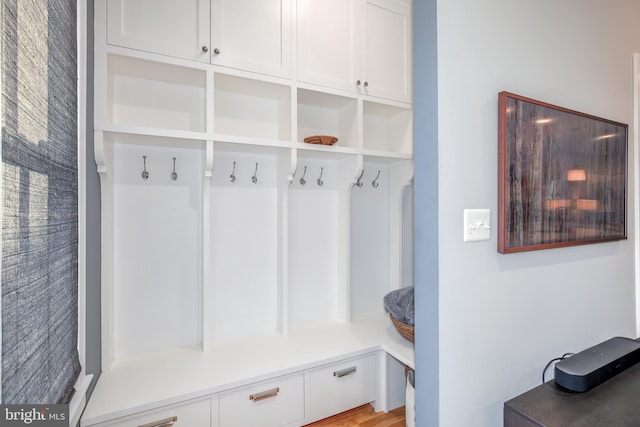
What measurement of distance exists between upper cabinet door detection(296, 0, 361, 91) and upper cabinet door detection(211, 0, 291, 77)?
0.28ft

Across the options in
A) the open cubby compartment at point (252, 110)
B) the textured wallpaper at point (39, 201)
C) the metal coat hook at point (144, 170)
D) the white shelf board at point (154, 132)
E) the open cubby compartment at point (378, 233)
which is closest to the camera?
the textured wallpaper at point (39, 201)

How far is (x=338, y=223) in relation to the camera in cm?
203

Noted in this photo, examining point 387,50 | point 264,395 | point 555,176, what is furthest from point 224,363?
point 387,50

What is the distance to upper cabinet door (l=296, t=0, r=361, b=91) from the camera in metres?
1.65

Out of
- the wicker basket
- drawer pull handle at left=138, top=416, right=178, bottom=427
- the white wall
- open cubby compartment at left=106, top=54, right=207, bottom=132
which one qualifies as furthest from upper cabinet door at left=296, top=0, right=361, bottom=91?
drawer pull handle at left=138, top=416, right=178, bottom=427

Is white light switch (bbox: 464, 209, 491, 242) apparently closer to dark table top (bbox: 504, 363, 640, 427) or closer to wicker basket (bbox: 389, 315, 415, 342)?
dark table top (bbox: 504, 363, 640, 427)

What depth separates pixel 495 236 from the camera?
3.62 feet

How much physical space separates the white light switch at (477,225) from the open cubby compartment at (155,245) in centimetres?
128

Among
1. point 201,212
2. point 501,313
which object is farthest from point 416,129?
point 201,212

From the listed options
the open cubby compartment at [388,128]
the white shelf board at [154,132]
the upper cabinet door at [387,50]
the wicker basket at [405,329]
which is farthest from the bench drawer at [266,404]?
the upper cabinet door at [387,50]

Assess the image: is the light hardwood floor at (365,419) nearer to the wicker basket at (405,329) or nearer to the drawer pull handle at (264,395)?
the drawer pull handle at (264,395)

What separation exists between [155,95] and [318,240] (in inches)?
46.6

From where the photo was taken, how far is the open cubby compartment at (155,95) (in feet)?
4.74

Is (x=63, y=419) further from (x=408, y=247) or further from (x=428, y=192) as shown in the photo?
(x=408, y=247)
